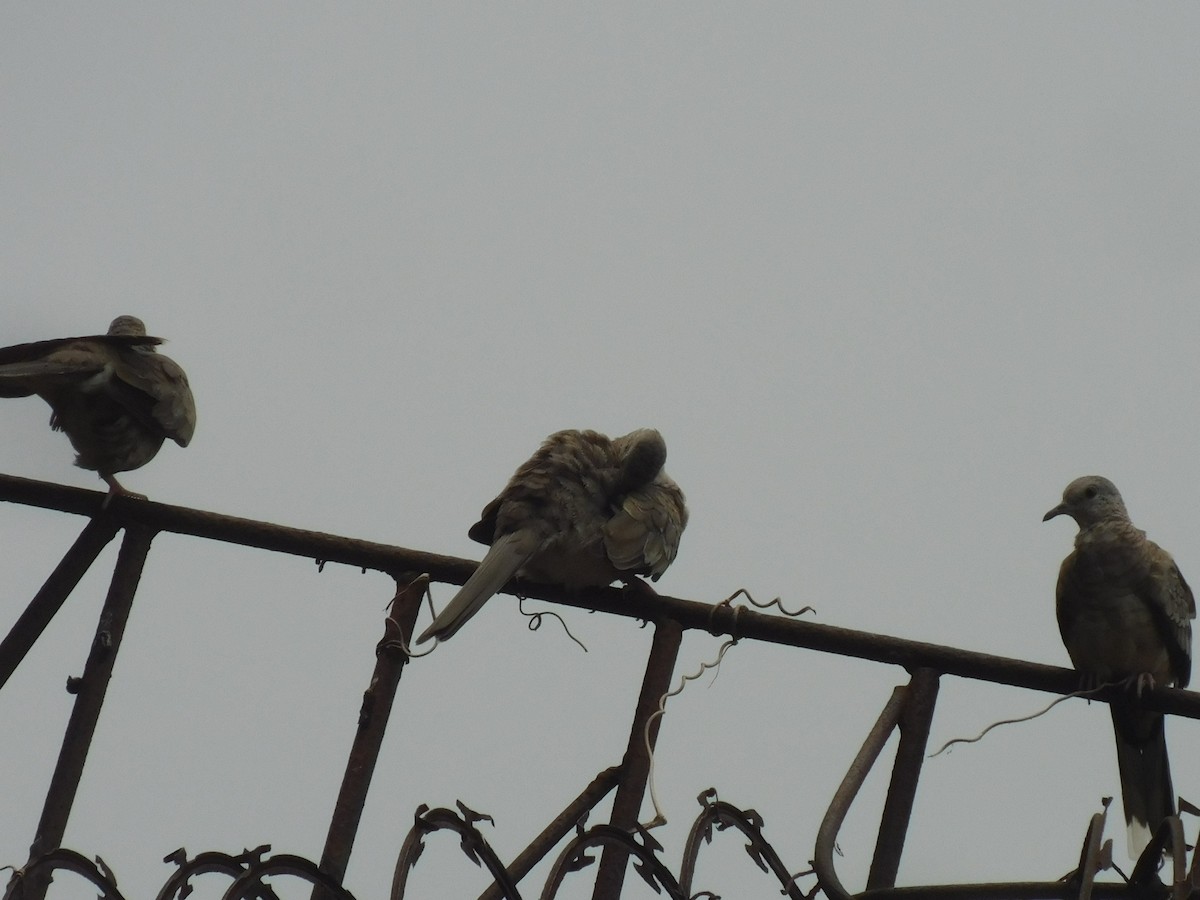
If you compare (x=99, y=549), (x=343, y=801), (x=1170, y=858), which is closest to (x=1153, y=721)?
(x=1170, y=858)

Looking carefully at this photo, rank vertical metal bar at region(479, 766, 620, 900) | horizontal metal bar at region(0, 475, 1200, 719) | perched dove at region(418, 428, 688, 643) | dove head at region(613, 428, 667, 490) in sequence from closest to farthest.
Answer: vertical metal bar at region(479, 766, 620, 900)
horizontal metal bar at region(0, 475, 1200, 719)
perched dove at region(418, 428, 688, 643)
dove head at region(613, 428, 667, 490)

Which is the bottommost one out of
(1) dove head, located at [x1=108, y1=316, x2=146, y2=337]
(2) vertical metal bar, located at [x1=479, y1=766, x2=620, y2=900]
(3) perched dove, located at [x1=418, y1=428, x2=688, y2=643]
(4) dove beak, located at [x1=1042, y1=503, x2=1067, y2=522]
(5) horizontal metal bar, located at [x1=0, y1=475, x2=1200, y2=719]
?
(2) vertical metal bar, located at [x1=479, y1=766, x2=620, y2=900]

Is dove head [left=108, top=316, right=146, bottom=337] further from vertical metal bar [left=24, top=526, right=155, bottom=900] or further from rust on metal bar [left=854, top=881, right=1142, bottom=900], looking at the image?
rust on metal bar [left=854, top=881, right=1142, bottom=900]

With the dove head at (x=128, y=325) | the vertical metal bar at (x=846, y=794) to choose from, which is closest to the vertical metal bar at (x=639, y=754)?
the vertical metal bar at (x=846, y=794)

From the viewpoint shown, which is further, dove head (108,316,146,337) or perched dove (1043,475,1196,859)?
dove head (108,316,146,337)

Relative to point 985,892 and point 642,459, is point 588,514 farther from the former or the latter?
point 985,892

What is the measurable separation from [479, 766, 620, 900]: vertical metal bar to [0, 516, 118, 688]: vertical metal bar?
1222mm

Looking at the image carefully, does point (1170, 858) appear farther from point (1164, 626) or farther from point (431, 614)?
point (1164, 626)

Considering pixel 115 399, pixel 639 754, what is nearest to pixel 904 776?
pixel 639 754

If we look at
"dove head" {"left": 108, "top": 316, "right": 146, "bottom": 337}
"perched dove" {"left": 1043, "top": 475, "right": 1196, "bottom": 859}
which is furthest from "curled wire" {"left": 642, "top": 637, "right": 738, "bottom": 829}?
"dove head" {"left": 108, "top": 316, "right": 146, "bottom": 337}

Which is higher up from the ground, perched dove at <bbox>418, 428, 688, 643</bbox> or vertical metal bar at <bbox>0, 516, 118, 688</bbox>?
perched dove at <bbox>418, 428, 688, 643</bbox>

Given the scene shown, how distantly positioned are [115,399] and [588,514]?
181cm

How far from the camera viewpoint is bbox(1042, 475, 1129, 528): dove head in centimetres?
561

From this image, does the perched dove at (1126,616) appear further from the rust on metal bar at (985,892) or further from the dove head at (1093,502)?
the rust on metal bar at (985,892)
